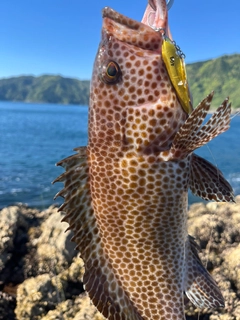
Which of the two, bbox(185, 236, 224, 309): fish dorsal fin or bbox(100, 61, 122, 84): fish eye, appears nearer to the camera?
bbox(100, 61, 122, 84): fish eye

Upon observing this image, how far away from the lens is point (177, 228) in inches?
123

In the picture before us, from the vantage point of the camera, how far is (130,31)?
276 centimetres

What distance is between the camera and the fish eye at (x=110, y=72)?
2.83 m

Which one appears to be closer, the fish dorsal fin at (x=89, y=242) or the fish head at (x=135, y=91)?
the fish head at (x=135, y=91)

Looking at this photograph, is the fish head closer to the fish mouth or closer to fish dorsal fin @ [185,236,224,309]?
the fish mouth

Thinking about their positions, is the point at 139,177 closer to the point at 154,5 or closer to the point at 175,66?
the point at 175,66

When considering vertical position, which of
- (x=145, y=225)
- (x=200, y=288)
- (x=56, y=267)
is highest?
(x=145, y=225)

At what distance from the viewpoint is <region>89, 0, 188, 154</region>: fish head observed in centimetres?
279

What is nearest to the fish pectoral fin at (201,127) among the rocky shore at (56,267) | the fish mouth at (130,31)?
the fish mouth at (130,31)

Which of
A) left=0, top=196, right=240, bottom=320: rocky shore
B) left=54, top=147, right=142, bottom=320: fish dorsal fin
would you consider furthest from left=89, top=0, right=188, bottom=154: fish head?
left=0, top=196, right=240, bottom=320: rocky shore

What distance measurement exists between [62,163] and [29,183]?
2218 cm

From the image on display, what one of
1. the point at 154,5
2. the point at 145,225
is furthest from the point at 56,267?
the point at 154,5

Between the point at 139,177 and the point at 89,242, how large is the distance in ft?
2.74

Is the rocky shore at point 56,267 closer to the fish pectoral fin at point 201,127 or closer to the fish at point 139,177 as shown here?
the fish at point 139,177
